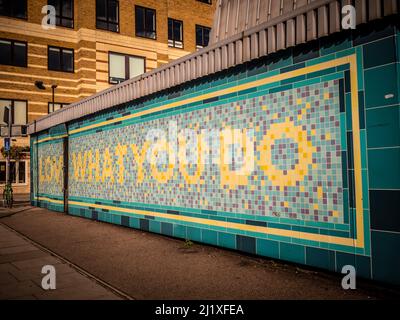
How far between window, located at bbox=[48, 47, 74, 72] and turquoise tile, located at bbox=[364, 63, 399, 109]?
82.6 feet

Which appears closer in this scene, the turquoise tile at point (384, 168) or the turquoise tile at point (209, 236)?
the turquoise tile at point (384, 168)

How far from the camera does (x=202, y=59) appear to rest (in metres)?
6.51

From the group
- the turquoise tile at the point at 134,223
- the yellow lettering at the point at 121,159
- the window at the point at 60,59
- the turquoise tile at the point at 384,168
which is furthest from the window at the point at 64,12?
the turquoise tile at the point at 384,168

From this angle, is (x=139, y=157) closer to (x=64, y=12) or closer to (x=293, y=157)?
(x=293, y=157)

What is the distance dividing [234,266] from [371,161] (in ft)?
8.36

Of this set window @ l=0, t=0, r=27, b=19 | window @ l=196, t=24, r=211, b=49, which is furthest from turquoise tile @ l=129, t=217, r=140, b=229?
window @ l=196, t=24, r=211, b=49

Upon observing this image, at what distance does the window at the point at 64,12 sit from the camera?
24.8 meters

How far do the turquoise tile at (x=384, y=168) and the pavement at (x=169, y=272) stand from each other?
126 centimetres

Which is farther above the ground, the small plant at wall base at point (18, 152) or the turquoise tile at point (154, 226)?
the small plant at wall base at point (18, 152)

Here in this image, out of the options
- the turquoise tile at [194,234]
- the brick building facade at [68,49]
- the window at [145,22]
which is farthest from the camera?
the window at [145,22]

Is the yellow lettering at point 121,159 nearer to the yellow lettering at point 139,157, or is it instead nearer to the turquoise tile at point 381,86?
the yellow lettering at point 139,157

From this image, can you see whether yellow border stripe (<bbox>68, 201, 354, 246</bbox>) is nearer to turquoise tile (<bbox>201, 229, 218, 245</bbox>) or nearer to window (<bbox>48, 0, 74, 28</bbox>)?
turquoise tile (<bbox>201, 229, 218, 245</bbox>)

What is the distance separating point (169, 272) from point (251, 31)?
407cm

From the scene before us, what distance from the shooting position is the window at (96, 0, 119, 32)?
2512 centimetres
